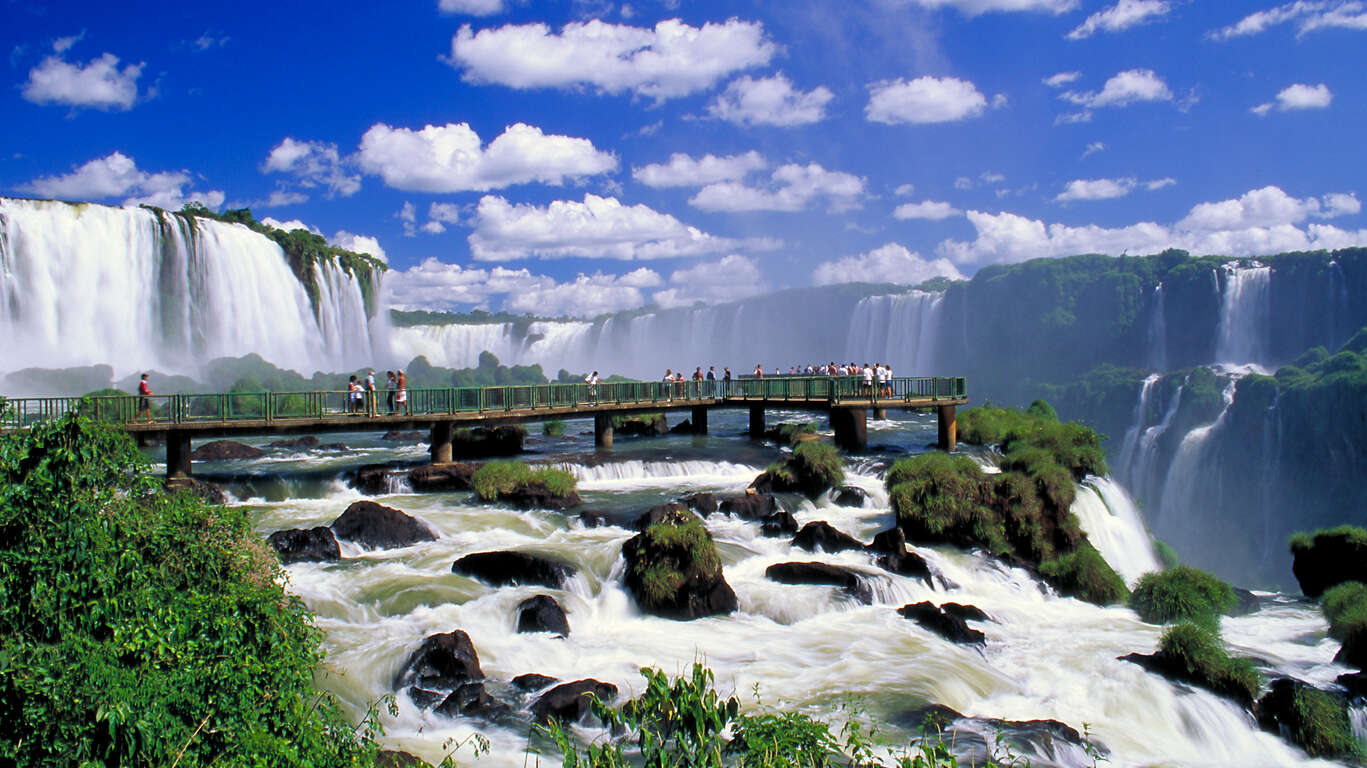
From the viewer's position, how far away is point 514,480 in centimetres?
2031

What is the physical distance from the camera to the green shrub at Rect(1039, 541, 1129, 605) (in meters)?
15.2

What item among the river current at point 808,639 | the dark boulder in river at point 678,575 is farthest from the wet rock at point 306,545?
the dark boulder in river at point 678,575

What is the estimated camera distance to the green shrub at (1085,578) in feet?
49.8

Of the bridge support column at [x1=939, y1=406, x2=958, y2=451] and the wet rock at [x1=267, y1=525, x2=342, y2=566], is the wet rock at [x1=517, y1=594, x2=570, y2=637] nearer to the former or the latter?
the wet rock at [x1=267, y1=525, x2=342, y2=566]

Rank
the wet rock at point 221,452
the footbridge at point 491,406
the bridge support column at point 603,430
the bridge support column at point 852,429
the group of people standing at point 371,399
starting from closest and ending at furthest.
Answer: the footbridge at point 491,406
the group of people standing at point 371,399
the wet rock at point 221,452
the bridge support column at point 852,429
the bridge support column at point 603,430

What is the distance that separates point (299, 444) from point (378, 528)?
16.7 metres

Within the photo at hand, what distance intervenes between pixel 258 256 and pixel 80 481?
4998cm

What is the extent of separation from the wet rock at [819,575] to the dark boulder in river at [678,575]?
1.35 metres

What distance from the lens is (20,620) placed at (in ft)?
18.4

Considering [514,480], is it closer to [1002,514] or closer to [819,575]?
[819,575]

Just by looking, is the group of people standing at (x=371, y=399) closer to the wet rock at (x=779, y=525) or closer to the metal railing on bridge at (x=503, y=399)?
the metal railing on bridge at (x=503, y=399)

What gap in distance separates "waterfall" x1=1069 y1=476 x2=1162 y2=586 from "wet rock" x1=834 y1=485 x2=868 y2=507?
4641 mm

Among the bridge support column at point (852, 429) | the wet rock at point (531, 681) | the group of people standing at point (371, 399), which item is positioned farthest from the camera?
the bridge support column at point (852, 429)

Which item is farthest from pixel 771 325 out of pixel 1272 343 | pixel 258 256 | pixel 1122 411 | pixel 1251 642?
pixel 1251 642
